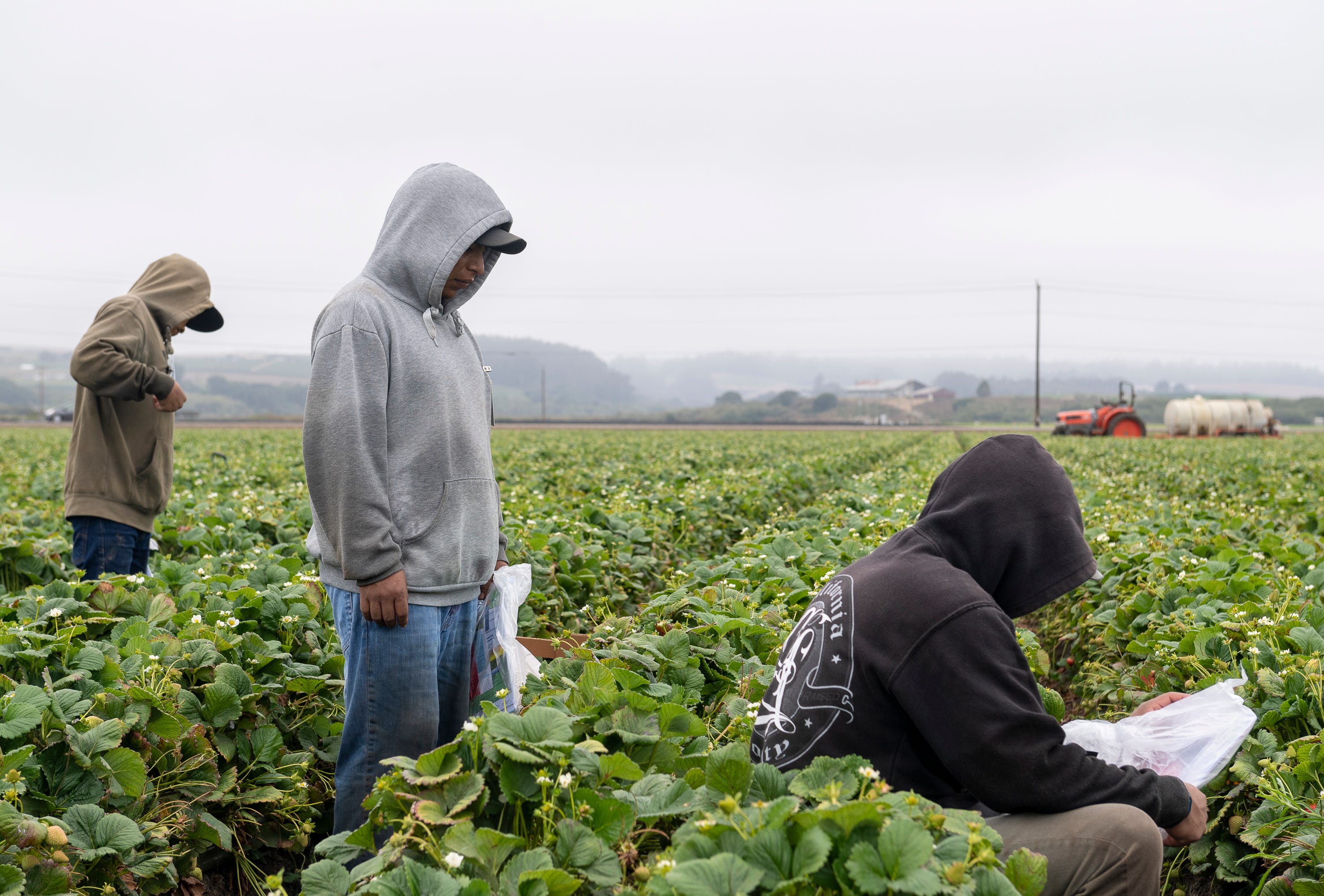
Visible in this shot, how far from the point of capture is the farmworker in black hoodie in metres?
2.04

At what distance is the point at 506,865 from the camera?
1.79 meters

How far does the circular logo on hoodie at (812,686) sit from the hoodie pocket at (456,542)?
103cm

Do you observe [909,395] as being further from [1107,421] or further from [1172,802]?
[1172,802]

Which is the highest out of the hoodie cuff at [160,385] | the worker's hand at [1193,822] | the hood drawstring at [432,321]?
the hood drawstring at [432,321]

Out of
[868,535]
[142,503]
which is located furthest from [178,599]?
[868,535]

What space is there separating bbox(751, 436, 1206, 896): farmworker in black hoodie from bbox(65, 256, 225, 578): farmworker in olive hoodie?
11.5 ft

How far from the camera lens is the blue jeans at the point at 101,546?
4.45m

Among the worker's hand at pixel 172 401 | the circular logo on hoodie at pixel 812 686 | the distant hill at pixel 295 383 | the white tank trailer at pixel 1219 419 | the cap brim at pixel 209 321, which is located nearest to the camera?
the circular logo on hoodie at pixel 812 686

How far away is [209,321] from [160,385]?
0.66 meters

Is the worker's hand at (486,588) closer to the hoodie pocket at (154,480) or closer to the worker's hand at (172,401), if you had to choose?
the worker's hand at (172,401)

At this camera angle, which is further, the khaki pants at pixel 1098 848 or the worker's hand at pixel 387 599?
the worker's hand at pixel 387 599

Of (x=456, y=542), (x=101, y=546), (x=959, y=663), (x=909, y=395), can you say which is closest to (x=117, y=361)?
(x=101, y=546)

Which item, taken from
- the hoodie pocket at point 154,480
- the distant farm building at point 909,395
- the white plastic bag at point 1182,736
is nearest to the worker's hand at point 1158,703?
the white plastic bag at point 1182,736

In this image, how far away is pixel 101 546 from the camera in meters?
4.47
